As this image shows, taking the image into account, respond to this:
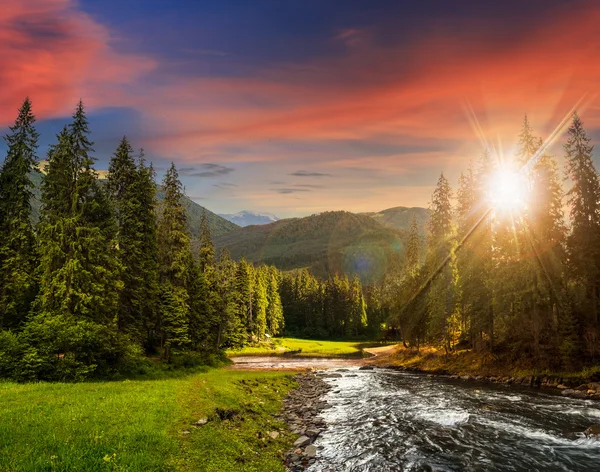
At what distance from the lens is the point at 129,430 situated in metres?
14.6

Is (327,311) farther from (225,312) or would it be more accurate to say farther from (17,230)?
(17,230)

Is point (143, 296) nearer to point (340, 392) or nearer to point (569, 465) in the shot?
point (340, 392)

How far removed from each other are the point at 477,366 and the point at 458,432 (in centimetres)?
2696

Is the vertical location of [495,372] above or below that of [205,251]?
below

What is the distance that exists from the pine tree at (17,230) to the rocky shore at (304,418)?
26.4m

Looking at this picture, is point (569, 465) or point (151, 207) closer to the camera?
point (569, 465)

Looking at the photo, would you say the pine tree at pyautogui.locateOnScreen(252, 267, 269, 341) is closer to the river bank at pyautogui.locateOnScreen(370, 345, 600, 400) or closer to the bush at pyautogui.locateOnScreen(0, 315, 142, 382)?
the river bank at pyautogui.locateOnScreen(370, 345, 600, 400)

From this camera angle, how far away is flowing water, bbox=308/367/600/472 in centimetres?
1606

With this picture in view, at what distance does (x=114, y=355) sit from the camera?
3048cm

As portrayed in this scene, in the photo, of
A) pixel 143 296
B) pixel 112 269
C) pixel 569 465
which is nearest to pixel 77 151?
pixel 112 269

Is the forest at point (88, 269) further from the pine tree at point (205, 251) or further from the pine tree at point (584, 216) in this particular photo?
the pine tree at point (584, 216)

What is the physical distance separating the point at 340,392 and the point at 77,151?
32.2 meters

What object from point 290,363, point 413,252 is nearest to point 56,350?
point 290,363

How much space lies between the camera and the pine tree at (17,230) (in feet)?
114
